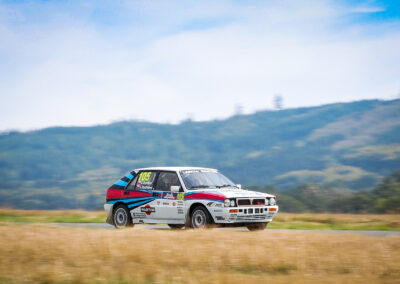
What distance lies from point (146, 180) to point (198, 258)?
6691mm

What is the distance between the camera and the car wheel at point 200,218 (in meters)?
12.4

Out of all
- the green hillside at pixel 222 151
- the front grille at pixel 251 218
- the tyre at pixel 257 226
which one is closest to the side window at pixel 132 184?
the tyre at pixel 257 226

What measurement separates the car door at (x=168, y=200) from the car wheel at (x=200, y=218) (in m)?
0.28

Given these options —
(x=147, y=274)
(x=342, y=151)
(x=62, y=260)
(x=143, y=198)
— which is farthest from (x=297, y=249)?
(x=342, y=151)

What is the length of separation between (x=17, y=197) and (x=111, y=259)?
108820 mm

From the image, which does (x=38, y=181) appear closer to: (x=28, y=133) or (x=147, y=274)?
(x=28, y=133)

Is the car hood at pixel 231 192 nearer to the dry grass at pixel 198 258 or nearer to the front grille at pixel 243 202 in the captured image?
the front grille at pixel 243 202

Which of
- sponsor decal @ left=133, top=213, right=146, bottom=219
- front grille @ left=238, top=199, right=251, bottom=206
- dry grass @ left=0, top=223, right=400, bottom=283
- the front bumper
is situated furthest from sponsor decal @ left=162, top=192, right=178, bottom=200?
dry grass @ left=0, top=223, right=400, bottom=283

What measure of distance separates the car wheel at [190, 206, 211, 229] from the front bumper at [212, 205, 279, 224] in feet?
0.78

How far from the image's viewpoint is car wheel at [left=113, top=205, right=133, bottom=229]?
1415cm

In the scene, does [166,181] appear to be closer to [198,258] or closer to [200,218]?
[200,218]

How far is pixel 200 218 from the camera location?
1258 cm

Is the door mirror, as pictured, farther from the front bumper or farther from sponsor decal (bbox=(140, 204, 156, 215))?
the front bumper

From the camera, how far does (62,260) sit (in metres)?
7.68
